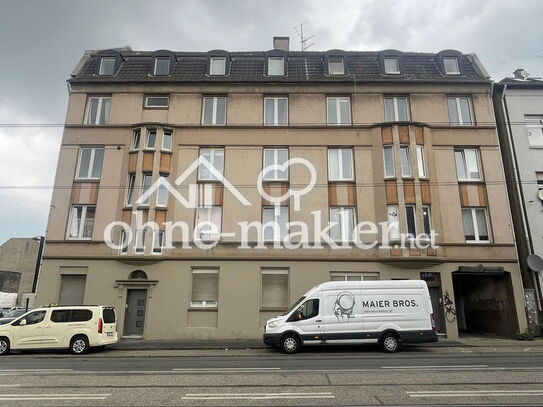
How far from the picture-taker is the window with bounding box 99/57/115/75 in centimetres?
2176

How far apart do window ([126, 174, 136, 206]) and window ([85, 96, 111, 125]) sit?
3798mm

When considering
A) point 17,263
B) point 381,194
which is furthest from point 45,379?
point 17,263

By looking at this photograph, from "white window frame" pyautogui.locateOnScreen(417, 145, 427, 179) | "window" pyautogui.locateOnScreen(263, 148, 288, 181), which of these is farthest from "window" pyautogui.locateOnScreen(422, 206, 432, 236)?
"window" pyautogui.locateOnScreen(263, 148, 288, 181)

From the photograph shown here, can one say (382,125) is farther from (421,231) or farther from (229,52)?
(229,52)

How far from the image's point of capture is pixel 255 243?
18844 millimetres

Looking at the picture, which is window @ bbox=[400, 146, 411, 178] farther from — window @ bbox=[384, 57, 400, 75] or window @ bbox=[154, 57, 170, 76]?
window @ bbox=[154, 57, 170, 76]

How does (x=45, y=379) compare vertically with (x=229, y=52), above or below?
below

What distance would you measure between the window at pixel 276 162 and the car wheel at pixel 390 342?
30.4ft

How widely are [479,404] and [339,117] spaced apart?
16446mm

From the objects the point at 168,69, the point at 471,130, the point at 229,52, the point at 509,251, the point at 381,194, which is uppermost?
the point at 229,52

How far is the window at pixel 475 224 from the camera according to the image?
1891 centimetres

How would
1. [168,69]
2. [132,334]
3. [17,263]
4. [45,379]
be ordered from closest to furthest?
[45,379]
[132,334]
[168,69]
[17,263]

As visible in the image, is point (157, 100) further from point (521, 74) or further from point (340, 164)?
point (521, 74)

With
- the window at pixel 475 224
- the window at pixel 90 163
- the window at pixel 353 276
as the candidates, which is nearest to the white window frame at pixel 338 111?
the window at pixel 475 224
